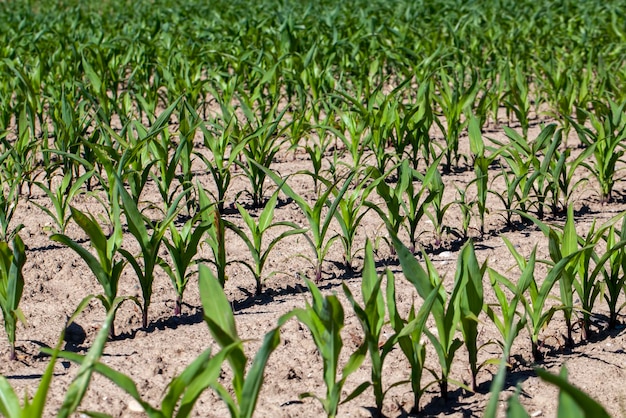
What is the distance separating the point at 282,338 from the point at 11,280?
780mm

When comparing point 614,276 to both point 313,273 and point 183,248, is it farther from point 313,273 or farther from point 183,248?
point 183,248

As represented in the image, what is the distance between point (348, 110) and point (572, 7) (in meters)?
5.57

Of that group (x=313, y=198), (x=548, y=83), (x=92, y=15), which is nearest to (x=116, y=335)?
(x=313, y=198)

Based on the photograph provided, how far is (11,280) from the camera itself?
236 cm

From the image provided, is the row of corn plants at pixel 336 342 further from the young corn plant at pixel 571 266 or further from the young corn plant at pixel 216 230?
the young corn plant at pixel 216 230

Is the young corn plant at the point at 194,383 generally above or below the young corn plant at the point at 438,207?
below

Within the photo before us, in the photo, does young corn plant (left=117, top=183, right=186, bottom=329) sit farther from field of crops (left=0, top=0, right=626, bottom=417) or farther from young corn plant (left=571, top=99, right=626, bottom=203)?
young corn plant (left=571, top=99, right=626, bottom=203)

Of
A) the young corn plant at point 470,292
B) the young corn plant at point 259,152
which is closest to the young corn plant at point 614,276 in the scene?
the young corn plant at point 470,292

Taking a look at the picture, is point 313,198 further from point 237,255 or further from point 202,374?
point 202,374

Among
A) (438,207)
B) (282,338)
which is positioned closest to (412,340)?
(282,338)

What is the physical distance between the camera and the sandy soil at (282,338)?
2.30m

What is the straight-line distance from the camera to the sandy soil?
230 cm

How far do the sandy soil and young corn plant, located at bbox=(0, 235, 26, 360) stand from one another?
0.57 ft

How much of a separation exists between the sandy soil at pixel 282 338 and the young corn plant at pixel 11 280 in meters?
0.17
